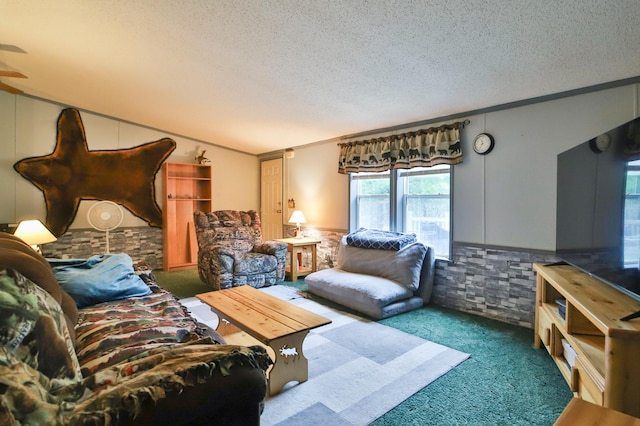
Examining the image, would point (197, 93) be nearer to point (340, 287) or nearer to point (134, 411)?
point (340, 287)

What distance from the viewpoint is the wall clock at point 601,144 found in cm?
170

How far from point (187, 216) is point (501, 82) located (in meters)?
5.02

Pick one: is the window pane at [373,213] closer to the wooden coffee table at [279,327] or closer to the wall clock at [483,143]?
the wall clock at [483,143]

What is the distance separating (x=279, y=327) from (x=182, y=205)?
171 inches

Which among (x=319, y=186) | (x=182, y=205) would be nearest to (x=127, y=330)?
(x=319, y=186)

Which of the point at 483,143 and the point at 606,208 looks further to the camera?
the point at 483,143

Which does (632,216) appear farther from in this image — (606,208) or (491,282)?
(491,282)

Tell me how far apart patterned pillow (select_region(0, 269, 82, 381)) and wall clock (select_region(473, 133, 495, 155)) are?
3427 mm

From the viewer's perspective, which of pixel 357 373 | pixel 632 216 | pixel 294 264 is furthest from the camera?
pixel 294 264

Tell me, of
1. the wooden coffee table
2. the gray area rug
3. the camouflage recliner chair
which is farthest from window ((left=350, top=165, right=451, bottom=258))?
the wooden coffee table

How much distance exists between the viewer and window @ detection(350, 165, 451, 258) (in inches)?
144

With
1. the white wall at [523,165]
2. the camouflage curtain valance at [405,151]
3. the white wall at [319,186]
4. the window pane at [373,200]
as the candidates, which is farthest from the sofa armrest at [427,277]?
the white wall at [319,186]

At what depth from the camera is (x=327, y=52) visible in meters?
2.47

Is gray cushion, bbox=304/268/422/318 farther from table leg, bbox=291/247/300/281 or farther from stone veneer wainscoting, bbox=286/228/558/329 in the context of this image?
table leg, bbox=291/247/300/281
